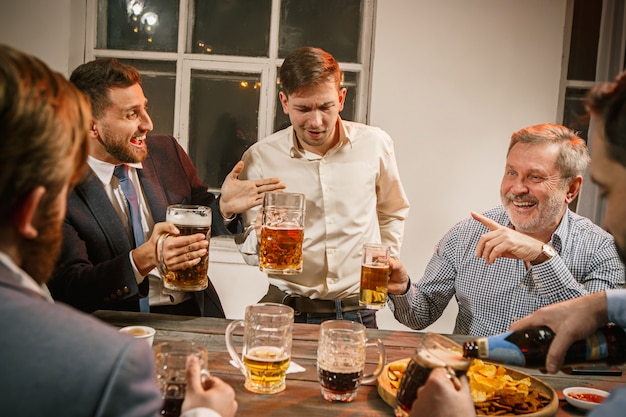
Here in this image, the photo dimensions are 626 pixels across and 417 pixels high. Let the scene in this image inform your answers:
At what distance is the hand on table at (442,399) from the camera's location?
1.11 metres

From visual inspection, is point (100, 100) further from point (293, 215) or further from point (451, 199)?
point (451, 199)

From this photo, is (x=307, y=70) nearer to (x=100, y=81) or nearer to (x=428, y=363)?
(x=100, y=81)

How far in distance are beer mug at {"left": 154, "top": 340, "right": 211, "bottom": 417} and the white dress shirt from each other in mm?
1468

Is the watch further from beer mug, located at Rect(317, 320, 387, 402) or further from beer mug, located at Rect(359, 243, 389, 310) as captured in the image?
beer mug, located at Rect(317, 320, 387, 402)

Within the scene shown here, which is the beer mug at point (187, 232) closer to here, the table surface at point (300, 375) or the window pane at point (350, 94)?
the table surface at point (300, 375)

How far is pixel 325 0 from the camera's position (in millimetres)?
3766

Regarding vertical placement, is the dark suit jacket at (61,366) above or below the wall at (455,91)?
below

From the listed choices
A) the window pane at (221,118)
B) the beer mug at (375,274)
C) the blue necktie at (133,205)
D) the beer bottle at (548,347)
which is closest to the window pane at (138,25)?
the window pane at (221,118)

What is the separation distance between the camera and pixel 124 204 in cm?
239

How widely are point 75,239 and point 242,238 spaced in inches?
34.9

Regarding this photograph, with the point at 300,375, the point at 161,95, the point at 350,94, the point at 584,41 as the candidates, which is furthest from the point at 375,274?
the point at 584,41

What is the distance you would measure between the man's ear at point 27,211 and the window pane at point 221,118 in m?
3.12

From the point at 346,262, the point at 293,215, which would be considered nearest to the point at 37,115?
the point at 293,215

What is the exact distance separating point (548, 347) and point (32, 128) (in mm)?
1201
